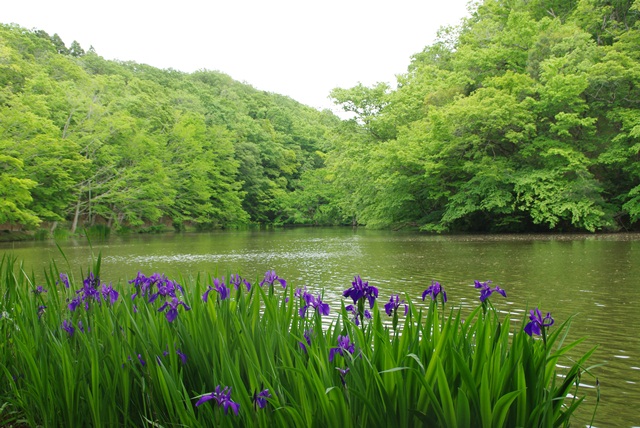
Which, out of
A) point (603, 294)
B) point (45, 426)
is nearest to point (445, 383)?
point (45, 426)

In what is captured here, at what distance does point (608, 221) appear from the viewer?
21.2 m

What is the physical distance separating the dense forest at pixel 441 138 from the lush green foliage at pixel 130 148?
141mm

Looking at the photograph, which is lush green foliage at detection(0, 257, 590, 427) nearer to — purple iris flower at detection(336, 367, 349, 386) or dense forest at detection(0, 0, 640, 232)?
purple iris flower at detection(336, 367, 349, 386)

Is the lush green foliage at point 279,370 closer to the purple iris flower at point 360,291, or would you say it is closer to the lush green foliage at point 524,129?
the purple iris flower at point 360,291

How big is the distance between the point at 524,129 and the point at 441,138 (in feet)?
13.3

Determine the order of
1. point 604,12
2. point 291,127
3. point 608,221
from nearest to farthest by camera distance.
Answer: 1. point 608,221
2. point 604,12
3. point 291,127

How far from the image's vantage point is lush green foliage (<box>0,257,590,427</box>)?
1.67 m

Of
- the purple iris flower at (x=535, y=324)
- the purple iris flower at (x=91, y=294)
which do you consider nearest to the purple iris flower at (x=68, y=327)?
the purple iris flower at (x=91, y=294)

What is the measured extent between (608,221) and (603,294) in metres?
16.1

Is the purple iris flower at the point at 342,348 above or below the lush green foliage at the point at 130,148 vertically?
below

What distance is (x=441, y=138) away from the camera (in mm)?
25125

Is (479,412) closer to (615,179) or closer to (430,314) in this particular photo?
(430,314)

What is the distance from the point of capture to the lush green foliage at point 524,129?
21.1 meters

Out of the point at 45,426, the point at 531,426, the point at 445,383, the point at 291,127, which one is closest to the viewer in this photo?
the point at 445,383
